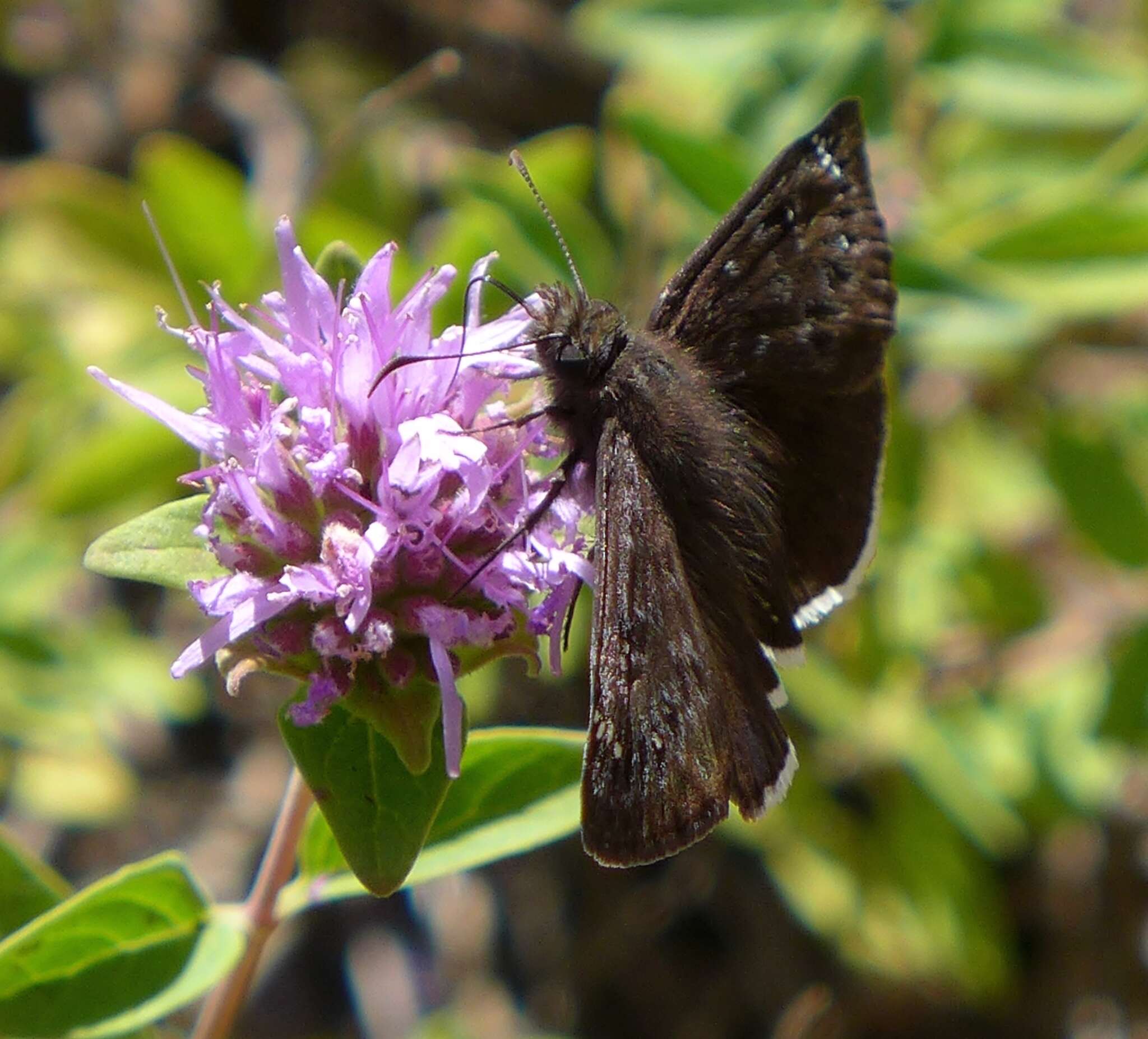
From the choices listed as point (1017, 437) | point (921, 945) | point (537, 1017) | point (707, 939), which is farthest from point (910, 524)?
point (537, 1017)

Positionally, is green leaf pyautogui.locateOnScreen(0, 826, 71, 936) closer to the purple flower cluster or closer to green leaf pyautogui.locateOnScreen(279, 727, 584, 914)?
green leaf pyautogui.locateOnScreen(279, 727, 584, 914)

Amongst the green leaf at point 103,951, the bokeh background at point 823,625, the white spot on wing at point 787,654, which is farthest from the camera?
the bokeh background at point 823,625

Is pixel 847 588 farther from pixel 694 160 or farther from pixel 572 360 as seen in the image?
pixel 694 160

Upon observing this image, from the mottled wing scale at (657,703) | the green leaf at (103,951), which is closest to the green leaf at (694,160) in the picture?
the mottled wing scale at (657,703)

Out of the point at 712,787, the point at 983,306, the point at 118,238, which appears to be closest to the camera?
the point at 712,787

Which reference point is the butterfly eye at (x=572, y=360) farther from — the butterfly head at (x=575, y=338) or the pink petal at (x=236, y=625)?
the pink petal at (x=236, y=625)

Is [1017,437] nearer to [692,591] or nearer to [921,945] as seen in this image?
[921,945]
